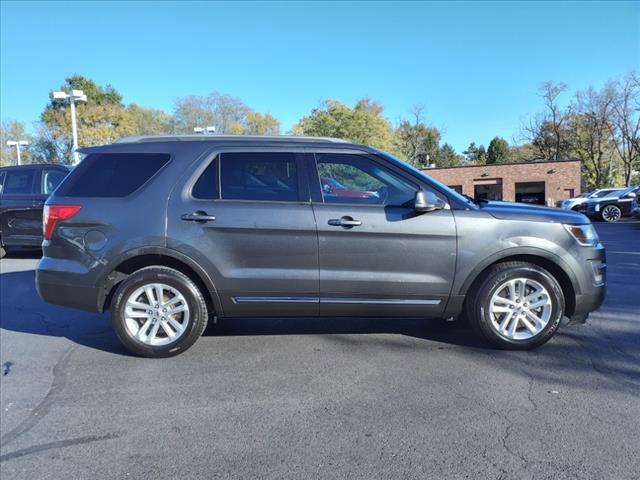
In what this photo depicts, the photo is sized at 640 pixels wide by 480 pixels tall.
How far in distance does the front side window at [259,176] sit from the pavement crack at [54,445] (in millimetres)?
2061

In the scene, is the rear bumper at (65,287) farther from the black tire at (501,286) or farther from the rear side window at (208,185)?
the black tire at (501,286)

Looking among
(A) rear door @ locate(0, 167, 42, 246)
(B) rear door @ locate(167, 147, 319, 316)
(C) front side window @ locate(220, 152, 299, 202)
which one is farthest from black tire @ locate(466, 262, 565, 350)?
(A) rear door @ locate(0, 167, 42, 246)

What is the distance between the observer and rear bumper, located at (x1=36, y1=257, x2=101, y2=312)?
4.03 m

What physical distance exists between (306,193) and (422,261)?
1.18m

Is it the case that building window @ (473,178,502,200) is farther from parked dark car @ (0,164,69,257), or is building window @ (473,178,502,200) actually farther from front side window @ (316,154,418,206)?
front side window @ (316,154,418,206)

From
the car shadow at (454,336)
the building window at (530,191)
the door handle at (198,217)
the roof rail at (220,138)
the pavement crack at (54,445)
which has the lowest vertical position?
the pavement crack at (54,445)

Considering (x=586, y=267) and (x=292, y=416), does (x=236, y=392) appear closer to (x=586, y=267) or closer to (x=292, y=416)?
(x=292, y=416)

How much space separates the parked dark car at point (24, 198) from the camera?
9.36m

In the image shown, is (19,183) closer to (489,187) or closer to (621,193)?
(621,193)

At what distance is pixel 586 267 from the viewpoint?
3982 mm

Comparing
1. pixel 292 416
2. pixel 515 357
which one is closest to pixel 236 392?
pixel 292 416

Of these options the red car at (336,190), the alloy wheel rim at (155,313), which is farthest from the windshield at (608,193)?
the alloy wheel rim at (155,313)

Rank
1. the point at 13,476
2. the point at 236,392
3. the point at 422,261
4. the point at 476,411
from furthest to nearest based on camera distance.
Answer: the point at 422,261 < the point at 236,392 < the point at 476,411 < the point at 13,476

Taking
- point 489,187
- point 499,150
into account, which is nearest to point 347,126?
point 489,187
